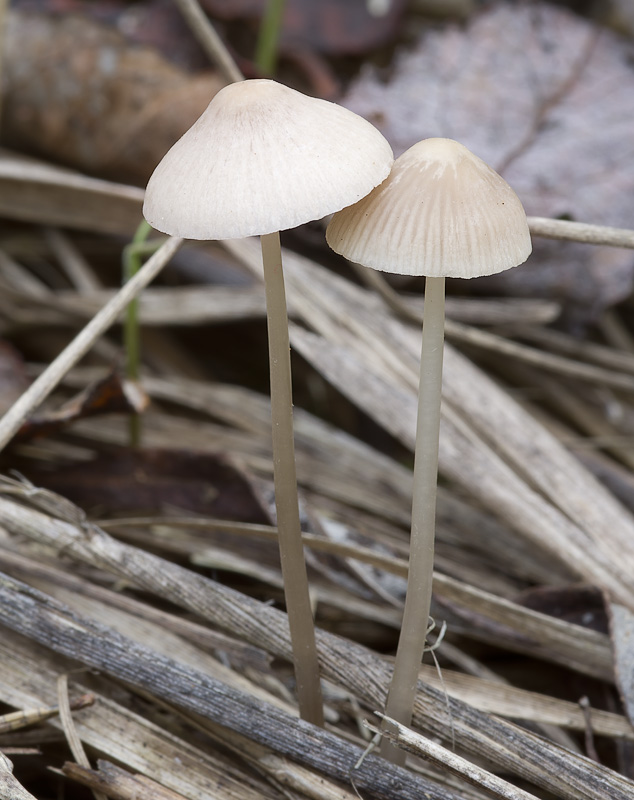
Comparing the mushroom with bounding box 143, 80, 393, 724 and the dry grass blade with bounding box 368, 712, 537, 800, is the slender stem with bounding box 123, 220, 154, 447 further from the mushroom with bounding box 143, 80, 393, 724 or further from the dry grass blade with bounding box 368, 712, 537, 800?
the dry grass blade with bounding box 368, 712, 537, 800

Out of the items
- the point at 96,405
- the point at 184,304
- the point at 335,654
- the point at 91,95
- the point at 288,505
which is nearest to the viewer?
the point at 288,505

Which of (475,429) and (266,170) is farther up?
(475,429)

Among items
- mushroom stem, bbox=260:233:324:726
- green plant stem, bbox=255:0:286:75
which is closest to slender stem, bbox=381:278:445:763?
mushroom stem, bbox=260:233:324:726

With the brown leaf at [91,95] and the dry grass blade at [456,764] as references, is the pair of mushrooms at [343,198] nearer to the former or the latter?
the dry grass blade at [456,764]

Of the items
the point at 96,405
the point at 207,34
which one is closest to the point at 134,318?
the point at 96,405

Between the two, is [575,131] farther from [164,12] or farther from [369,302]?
[164,12]

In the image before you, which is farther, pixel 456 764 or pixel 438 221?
pixel 456 764

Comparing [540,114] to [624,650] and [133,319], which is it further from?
[624,650]
